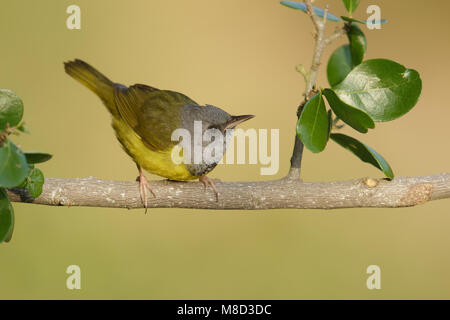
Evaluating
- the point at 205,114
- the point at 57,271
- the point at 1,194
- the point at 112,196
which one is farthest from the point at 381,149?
the point at 1,194

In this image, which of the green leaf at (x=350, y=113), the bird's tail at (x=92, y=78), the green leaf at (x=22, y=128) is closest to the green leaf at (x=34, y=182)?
the green leaf at (x=22, y=128)

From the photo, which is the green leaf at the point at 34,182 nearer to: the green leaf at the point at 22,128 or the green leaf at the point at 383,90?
the green leaf at the point at 22,128

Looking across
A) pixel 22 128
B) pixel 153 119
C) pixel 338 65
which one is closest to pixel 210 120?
pixel 153 119

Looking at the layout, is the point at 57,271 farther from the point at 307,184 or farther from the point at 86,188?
the point at 307,184

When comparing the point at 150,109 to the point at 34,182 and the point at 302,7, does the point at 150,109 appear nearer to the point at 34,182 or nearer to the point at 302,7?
the point at 302,7

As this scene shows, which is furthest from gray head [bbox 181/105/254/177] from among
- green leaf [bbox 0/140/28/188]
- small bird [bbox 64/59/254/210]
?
green leaf [bbox 0/140/28/188]

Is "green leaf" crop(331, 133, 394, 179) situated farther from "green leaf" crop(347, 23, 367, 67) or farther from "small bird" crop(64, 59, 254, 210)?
"small bird" crop(64, 59, 254, 210)

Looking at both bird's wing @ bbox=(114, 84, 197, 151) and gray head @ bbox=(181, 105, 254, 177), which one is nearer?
gray head @ bbox=(181, 105, 254, 177)
